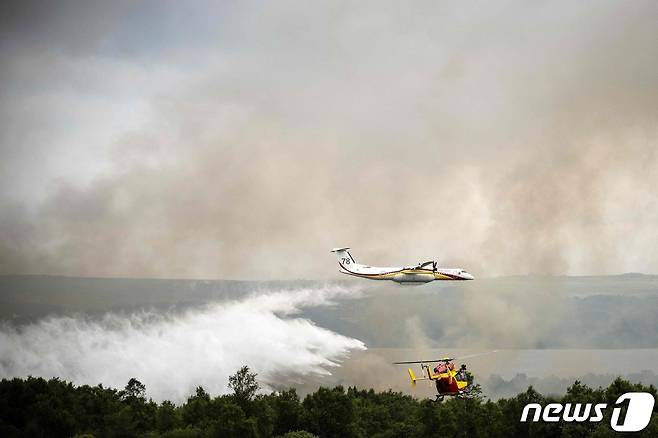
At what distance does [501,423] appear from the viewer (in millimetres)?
156750

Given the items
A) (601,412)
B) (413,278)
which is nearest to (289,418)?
(413,278)

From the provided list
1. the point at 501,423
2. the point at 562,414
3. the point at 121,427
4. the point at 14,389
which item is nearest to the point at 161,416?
the point at 121,427

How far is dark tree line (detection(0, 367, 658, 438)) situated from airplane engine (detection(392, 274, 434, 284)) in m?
30.4

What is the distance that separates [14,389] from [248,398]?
68279mm

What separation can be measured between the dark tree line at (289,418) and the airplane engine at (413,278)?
99.7ft

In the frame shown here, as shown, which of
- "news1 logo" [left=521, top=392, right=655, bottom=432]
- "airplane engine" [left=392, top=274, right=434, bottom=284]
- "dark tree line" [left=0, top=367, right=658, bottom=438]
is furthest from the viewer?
"airplane engine" [left=392, top=274, right=434, bottom=284]

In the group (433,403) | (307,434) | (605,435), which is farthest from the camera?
(433,403)

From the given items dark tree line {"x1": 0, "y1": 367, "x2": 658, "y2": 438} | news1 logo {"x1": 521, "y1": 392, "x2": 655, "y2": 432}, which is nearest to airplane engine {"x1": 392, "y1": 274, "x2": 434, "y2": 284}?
dark tree line {"x1": 0, "y1": 367, "x2": 658, "y2": 438}

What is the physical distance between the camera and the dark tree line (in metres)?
151

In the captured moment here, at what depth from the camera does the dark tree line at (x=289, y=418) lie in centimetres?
15088

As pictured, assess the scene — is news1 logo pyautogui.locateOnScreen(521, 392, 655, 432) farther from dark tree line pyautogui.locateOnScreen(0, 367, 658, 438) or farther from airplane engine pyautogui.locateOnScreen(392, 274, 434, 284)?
airplane engine pyautogui.locateOnScreen(392, 274, 434, 284)

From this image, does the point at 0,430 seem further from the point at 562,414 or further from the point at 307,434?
the point at 562,414

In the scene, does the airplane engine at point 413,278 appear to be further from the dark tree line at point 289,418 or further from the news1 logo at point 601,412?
the news1 logo at point 601,412

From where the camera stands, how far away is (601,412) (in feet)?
490
